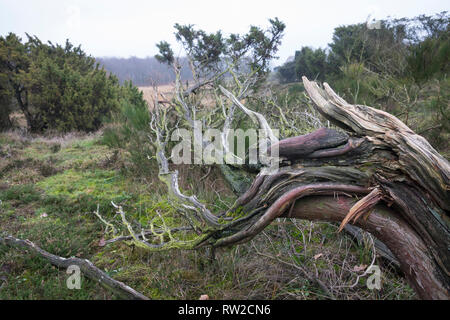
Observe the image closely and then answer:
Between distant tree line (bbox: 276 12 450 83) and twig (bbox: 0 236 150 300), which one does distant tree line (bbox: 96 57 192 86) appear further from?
distant tree line (bbox: 276 12 450 83)

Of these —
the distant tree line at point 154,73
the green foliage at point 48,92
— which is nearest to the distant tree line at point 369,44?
the distant tree line at point 154,73

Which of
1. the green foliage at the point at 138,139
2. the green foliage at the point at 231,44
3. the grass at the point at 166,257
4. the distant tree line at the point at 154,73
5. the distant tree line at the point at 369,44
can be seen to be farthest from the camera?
the distant tree line at the point at 369,44

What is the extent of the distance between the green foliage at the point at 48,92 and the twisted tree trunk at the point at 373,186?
36.7 feet

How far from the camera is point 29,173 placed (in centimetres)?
559

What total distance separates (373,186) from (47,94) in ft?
42.8

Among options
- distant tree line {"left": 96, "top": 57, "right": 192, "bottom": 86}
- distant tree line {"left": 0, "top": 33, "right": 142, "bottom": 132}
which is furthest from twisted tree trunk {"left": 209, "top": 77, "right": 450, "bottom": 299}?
distant tree line {"left": 0, "top": 33, "right": 142, "bottom": 132}

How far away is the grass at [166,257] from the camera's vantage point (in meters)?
2.14

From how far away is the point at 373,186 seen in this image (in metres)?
1.58

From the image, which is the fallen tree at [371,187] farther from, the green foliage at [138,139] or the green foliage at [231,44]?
the green foliage at [231,44]

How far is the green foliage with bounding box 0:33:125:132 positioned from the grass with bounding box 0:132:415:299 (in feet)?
25.5

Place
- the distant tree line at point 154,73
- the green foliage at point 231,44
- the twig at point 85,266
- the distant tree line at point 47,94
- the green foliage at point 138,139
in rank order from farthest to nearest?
the distant tree line at point 47,94 < the green foliage at point 231,44 < the green foliage at point 138,139 < the distant tree line at point 154,73 < the twig at point 85,266

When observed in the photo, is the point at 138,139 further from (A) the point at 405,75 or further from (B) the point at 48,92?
(B) the point at 48,92

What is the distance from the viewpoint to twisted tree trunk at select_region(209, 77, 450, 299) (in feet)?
4.79
